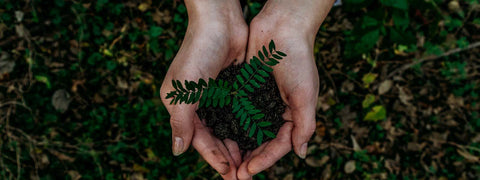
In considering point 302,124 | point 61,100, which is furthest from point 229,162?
point 61,100

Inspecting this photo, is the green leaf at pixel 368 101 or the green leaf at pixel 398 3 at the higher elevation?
the green leaf at pixel 398 3

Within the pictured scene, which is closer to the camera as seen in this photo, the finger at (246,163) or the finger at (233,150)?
the finger at (246,163)

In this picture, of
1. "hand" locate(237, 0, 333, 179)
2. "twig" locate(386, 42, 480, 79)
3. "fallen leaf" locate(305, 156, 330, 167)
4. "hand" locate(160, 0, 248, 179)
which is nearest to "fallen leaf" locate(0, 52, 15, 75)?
"hand" locate(160, 0, 248, 179)

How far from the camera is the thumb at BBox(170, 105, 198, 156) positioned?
2.48 meters

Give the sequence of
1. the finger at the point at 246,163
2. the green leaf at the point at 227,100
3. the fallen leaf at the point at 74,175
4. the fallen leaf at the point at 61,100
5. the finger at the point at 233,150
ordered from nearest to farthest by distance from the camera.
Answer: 1. the green leaf at the point at 227,100
2. the finger at the point at 246,163
3. the finger at the point at 233,150
4. the fallen leaf at the point at 74,175
5. the fallen leaf at the point at 61,100

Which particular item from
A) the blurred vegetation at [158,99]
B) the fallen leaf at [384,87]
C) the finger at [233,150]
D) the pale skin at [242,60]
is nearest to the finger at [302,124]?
the pale skin at [242,60]

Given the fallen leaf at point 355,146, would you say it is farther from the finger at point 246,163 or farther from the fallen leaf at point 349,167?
the finger at point 246,163

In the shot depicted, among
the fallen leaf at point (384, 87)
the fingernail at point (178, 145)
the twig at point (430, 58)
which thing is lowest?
the fallen leaf at point (384, 87)

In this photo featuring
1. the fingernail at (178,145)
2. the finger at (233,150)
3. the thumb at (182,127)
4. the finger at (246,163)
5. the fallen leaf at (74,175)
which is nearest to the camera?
the thumb at (182,127)

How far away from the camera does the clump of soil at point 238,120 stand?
2.73 metres

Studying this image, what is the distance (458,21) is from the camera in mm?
4098

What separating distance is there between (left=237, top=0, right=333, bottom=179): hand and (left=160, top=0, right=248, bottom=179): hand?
157mm

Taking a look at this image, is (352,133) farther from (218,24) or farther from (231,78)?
(218,24)

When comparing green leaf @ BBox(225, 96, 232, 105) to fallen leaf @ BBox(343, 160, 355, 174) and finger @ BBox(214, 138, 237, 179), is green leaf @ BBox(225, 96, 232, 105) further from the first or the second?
fallen leaf @ BBox(343, 160, 355, 174)
